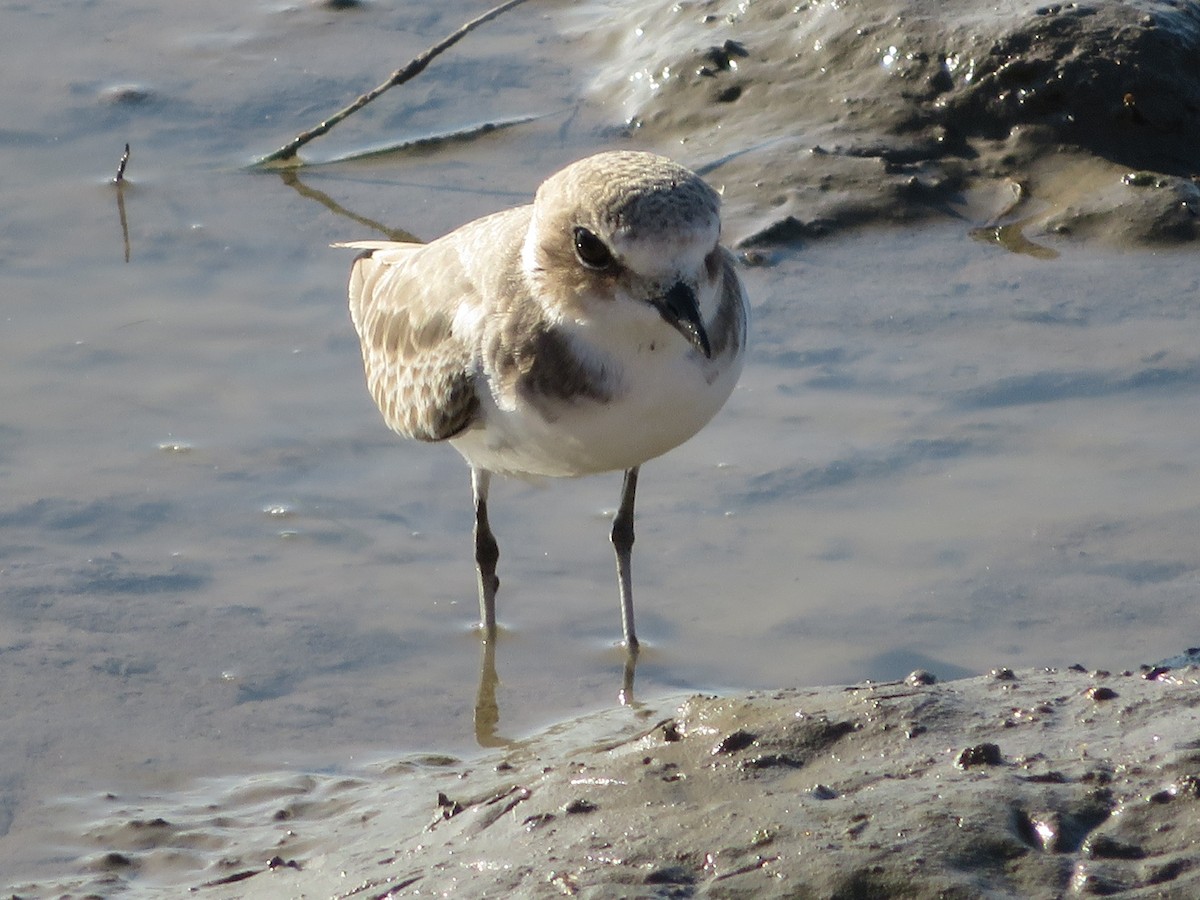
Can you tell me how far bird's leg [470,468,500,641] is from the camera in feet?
20.5

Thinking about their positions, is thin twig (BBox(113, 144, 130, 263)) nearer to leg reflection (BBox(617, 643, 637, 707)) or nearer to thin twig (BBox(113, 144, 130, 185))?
thin twig (BBox(113, 144, 130, 185))

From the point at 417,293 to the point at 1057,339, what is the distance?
3.04m

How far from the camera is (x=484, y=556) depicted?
632cm

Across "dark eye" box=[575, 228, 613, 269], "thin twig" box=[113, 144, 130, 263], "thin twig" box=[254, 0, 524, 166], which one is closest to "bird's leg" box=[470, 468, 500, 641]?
"dark eye" box=[575, 228, 613, 269]

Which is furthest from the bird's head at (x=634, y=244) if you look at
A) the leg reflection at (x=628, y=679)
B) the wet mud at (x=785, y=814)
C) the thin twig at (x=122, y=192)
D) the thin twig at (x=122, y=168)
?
the thin twig at (x=122, y=168)

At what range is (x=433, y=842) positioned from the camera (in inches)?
166

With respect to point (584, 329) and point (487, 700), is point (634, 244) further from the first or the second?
point (487, 700)

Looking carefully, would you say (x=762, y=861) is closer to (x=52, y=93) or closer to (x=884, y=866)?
(x=884, y=866)

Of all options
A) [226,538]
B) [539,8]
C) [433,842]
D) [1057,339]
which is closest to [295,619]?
[226,538]

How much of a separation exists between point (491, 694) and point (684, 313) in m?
1.77

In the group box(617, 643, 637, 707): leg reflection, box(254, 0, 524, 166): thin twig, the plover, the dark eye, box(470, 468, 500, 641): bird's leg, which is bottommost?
box(617, 643, 637, 707): leg reflection

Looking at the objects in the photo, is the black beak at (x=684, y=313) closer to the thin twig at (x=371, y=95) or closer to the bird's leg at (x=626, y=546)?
the bird's leg at (x=626, y=546)

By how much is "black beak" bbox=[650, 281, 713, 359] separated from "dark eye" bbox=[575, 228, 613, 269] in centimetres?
20

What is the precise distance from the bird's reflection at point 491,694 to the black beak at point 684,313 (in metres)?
1.53
